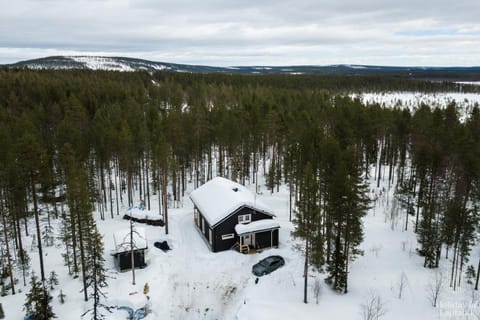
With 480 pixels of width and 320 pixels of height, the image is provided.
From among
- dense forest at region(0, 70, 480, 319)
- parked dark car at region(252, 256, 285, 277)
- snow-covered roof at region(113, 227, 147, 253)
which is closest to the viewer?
dense forest at region(0, 70, 480, 319)

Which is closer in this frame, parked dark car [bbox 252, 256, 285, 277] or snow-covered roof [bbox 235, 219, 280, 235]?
parked dark car [bbox 252, 256, 285, 277]

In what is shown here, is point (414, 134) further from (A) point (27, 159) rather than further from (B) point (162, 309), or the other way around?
(A) point (27, 159)

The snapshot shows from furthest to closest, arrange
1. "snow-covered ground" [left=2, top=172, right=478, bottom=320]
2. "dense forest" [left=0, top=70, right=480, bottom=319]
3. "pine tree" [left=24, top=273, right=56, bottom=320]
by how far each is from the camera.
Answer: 1. "dense forest" [left=0, top=70, right=480, bottom=319]
2. "snow-covered ground" [left=2, top=172, right=478, bottom=320]
3. "pine tree" [left=24, top=273, right=56, bottom=320]

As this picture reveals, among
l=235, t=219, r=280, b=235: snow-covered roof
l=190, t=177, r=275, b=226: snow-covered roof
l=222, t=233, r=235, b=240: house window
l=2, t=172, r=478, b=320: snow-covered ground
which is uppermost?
l=190, t=177, r=275, b=226: snow-covered roof

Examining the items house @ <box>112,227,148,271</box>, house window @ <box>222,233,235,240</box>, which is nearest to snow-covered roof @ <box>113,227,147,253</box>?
house @ <box>112,227,148,271</box>

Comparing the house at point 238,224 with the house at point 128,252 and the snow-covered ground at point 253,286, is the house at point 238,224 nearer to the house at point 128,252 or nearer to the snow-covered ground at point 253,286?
the snow-covered ground at point 253,286

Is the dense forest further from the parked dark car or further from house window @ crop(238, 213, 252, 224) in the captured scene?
house window @ crop(238, 213, 252, 224)

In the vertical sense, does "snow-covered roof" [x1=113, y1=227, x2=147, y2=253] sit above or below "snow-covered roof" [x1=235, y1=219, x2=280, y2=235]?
below

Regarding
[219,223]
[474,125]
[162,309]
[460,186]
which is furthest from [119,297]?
[474,125]
